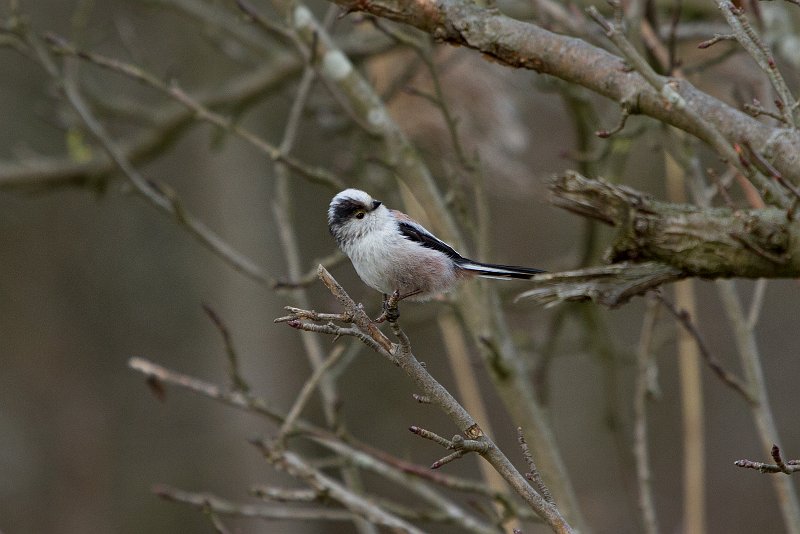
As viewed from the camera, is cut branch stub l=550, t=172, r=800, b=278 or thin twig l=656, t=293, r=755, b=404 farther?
thin twig l=656, t=293, r=755, b=404

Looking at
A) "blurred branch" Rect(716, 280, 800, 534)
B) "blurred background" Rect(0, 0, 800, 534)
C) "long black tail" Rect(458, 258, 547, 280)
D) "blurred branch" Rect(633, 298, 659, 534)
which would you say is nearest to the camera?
"long black tail" Rect(458, 258, 547, 280)

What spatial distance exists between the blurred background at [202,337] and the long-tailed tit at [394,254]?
3.91m

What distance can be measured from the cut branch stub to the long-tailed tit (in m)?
0.61

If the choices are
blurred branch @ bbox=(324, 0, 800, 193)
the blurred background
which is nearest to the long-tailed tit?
blurred branch @ bbox=(324, 0, 800, 193)

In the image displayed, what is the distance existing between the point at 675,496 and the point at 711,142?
656cm

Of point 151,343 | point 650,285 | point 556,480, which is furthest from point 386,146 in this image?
point 151,343

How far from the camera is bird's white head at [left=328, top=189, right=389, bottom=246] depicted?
297 centimetres

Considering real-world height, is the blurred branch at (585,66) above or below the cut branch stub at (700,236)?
above

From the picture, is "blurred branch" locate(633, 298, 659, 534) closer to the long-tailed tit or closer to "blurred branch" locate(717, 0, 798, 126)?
the long-tailed tit

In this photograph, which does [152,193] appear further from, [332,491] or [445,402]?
[445,402]

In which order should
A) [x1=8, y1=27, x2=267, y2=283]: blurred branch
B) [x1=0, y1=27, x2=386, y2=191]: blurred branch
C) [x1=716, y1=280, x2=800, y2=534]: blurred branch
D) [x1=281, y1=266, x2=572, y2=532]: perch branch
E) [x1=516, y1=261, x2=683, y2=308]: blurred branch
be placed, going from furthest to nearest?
[x1=0, y1=27, x2=386, y2=191]: blurred branch, [x1=8, y1=27, x2=267, y2=283]: blurred branch, [x1=716, y1=280, x2=800, y2=534]: blurred branch, [x1=516, y1=261, x2=683, y2=308]: blurred branch, [x1=281, y1=266, x2=572, y2=532]: perch branch

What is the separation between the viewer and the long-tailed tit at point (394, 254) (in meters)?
2.86

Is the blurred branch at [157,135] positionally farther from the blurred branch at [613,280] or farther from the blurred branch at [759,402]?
the blurred branch at [613,280]

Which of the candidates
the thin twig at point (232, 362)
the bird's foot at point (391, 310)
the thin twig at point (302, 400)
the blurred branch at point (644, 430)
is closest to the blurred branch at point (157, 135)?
the thin twig at point (232, 362)
